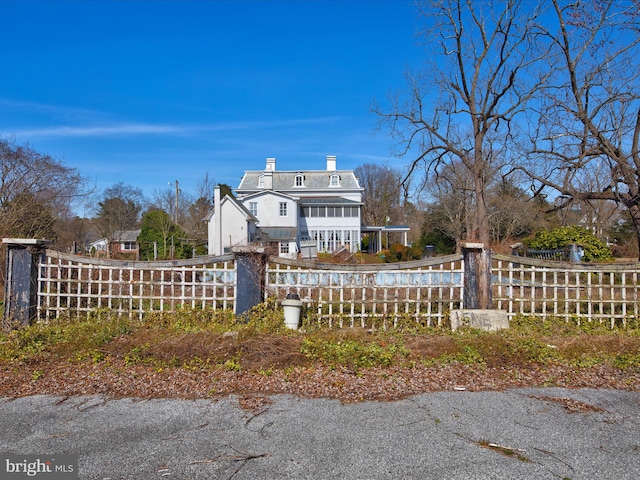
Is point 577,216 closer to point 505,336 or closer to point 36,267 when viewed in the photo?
point 505,336

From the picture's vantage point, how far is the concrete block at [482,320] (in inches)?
257

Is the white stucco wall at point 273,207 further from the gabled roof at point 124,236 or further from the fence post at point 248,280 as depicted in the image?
the fence post at point 248,280

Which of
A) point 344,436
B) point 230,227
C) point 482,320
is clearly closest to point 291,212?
point 230,227

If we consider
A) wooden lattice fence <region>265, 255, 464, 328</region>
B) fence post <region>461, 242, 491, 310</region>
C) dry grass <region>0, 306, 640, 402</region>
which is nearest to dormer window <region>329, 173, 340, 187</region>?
wooden lattice fence <region>265, 255, 464, 328</region>

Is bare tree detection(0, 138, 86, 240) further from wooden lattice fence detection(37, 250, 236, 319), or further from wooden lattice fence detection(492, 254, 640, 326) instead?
wooden lattice fence detection(492, 254, 640, 326)

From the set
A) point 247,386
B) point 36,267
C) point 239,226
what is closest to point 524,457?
point 247,386

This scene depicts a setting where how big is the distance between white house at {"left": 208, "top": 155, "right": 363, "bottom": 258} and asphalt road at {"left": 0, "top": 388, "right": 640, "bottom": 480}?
24321mm

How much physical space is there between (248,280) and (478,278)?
3.67 metres

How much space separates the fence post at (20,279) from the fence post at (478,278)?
6.93 meters

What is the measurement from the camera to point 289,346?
5332 millimetres

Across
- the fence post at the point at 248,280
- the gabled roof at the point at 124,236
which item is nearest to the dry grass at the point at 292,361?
the fence post at the point at 248,280

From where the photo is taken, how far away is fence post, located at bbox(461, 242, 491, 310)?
6.85 m

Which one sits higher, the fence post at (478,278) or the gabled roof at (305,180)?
the gabled roof at (305,180)

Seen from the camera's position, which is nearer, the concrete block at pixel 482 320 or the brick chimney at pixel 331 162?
the concrete block at pixel 482 320
